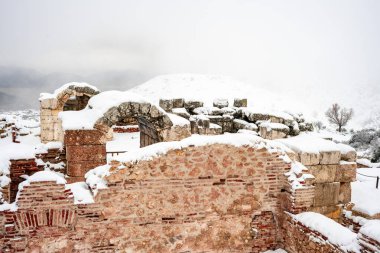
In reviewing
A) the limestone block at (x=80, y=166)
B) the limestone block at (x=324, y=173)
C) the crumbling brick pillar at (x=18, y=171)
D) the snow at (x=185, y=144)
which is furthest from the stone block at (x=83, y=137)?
the limestone block at (x=324, y=173)

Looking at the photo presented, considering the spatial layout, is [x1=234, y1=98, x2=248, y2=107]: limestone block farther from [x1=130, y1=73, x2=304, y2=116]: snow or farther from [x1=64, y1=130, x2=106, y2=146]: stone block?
[x1=130, y1=73, x2=304, y2=116]: snow

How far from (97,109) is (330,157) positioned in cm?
546

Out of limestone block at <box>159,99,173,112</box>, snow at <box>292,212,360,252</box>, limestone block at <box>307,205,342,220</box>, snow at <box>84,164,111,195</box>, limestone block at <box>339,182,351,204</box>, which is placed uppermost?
limestone block at <box>159,99,173,112</box>

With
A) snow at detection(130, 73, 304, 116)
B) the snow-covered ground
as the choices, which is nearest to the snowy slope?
snow at detection(130, 73, 304, 116)

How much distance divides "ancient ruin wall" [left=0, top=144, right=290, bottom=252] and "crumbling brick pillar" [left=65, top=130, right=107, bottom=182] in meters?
2.61

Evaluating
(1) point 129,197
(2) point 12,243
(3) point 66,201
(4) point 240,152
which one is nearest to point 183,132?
(4) point 240,152

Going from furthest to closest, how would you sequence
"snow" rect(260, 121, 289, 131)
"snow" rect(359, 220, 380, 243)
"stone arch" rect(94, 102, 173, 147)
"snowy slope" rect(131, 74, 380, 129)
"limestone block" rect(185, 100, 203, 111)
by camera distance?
"snowy slope" rect(131, 74, 380, 129) → "limestone block" rect(185, 100, 203, 111) → "snow" rect(260, 121, 289, 131) → "stone arch" rect(94, 102, 173, 147) → "snow" rect(359, 220, 380, 243)

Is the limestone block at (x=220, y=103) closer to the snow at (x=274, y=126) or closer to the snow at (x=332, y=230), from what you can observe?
the snow at (x=274, y=126)

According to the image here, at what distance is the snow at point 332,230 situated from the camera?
423 cm

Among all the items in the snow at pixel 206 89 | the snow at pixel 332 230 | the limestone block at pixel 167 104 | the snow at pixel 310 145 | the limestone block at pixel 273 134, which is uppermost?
the snow at pixel 206 89

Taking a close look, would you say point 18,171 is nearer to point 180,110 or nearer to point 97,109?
point 97,109

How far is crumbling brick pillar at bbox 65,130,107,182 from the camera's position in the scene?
7188 mm

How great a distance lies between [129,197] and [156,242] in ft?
2.86

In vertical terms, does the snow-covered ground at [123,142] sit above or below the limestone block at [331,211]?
above
